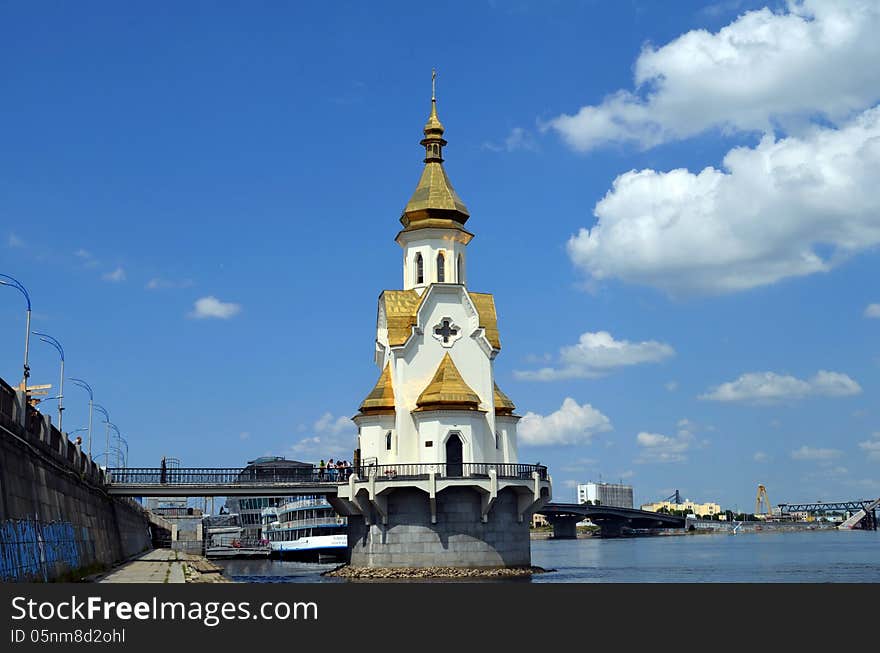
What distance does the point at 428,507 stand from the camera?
186 ft

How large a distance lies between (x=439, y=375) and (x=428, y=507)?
25.7 feet

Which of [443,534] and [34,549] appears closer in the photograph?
[34,549]

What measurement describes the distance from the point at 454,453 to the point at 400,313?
9530mm

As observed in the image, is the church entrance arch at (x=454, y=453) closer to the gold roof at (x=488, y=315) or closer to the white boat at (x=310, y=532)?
the gold roof at (x=488, y=315)

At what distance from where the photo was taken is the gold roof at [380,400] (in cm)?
6069

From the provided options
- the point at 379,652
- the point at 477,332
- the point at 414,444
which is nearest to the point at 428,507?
the point at 414,444

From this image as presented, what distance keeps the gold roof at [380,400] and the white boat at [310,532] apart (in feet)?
125

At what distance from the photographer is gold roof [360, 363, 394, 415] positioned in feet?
199

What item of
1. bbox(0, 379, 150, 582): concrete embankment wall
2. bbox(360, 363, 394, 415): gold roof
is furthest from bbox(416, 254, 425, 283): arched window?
bbox(0, 379, 150, 582): concrete embankment wall

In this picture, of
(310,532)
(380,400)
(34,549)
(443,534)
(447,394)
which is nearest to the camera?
(34,549)

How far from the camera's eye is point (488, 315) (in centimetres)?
6344

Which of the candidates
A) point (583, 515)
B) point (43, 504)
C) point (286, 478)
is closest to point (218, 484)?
point (286, 478)

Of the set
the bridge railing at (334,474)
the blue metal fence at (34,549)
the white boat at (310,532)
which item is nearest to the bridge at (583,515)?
the white boat at (310,532)

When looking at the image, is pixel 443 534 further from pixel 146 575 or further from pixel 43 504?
pixel 43 504
